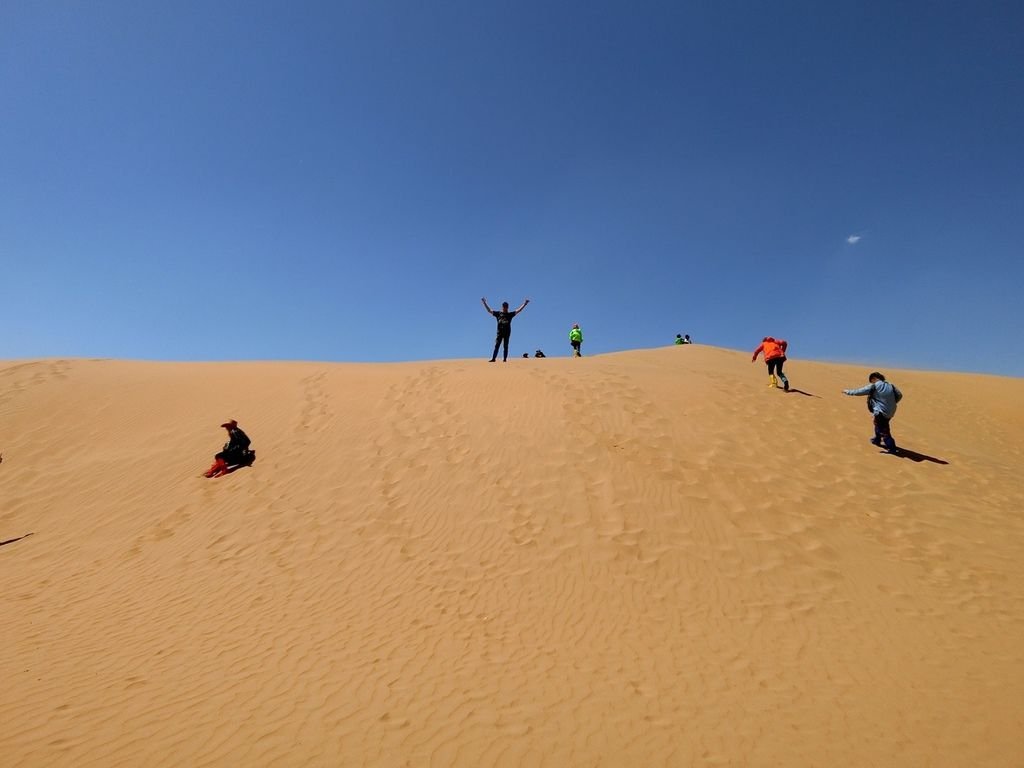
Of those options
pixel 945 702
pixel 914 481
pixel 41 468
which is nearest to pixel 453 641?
pixel 945 702

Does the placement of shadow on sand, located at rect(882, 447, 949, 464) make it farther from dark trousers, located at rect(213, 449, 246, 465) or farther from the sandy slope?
dark trousers, located at rect(213, 449, 246, 465)

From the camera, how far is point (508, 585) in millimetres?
5938

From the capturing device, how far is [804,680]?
425 cm

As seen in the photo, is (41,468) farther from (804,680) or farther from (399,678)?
(804,680)

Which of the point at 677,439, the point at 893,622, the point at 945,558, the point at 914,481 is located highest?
the point at 677,439

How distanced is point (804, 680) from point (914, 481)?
6.69m

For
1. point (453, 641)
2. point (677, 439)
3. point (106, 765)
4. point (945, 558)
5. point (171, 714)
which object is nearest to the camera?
point (106, 765)

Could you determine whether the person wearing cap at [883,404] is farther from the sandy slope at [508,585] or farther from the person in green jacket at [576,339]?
the person in green jacket at [576,339]

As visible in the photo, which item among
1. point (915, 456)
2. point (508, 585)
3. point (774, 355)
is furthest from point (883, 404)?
point (508, 585)

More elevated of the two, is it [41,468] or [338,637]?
[41,468]

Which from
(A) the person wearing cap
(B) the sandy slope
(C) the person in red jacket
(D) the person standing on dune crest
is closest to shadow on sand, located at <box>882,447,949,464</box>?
(A) the person wearing cap

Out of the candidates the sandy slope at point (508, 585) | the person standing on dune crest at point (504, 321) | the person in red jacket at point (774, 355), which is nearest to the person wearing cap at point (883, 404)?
the sandy slope at point (508, 585)

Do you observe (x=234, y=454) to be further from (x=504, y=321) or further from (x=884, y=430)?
(x=884, y=430)

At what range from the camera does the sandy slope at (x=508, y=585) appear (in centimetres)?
362
